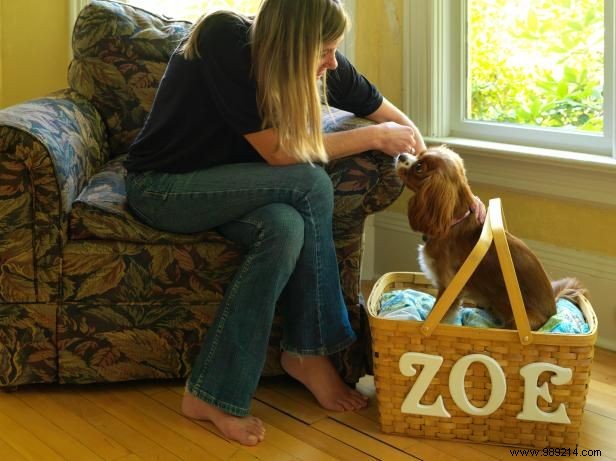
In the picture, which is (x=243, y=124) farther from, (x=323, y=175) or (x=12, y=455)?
(x=12, y=455)

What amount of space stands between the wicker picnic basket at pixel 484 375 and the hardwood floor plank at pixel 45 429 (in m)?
0.71

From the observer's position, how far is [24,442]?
2.07 m

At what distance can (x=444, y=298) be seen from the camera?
1953 millimetres

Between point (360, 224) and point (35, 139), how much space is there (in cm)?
83

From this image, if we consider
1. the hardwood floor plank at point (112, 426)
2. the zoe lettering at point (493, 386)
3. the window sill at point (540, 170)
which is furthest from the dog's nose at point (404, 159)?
the hardwood floor plank at point (112, 426)

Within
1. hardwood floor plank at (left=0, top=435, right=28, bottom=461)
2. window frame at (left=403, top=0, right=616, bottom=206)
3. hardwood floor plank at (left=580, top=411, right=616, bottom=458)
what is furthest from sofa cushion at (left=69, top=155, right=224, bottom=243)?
window frame at (left=403, top=0, right=616, bottom=206)

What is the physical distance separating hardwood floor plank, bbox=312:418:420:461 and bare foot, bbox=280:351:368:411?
69 mm

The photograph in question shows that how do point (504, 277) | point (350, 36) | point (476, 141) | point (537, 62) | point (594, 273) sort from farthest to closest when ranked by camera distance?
point (350, 36)
point (476, 141)
point (537, 62)
point (594, 273)
point (504, 277)

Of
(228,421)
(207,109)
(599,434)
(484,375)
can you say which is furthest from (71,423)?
(599,434)

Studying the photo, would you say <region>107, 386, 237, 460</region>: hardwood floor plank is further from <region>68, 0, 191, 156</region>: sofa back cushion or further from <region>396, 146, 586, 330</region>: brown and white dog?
<region>68, 0, 191, 156</region>: sofa back cushion

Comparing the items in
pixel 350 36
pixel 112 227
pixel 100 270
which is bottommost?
pixel 100 270

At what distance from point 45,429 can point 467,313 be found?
107cm

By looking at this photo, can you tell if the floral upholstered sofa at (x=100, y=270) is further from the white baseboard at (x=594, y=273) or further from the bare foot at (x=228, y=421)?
the white baseboard at (x=594, y=273)

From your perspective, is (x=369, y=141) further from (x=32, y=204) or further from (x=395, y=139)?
(x=32, y=204)
